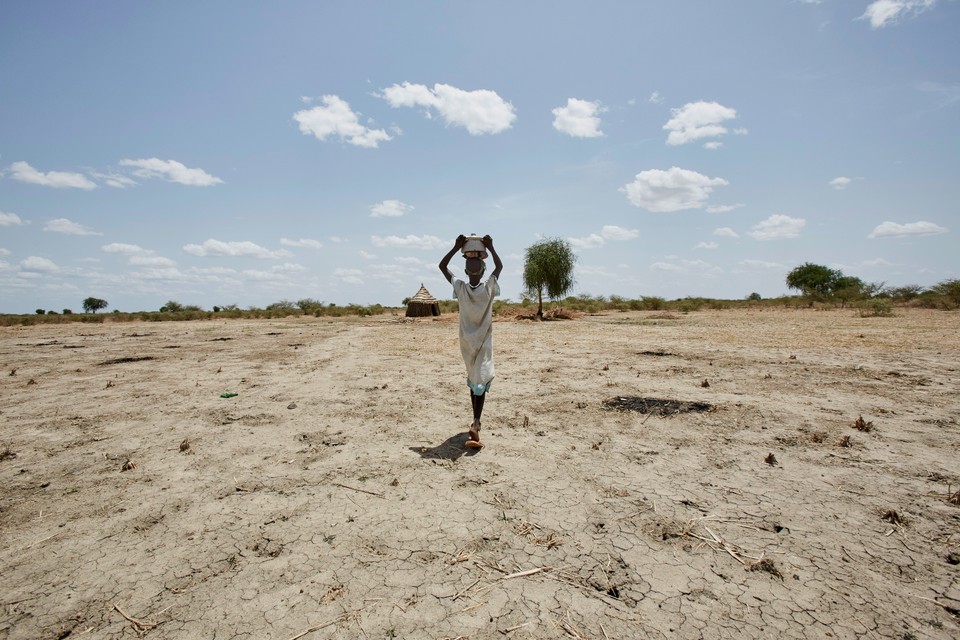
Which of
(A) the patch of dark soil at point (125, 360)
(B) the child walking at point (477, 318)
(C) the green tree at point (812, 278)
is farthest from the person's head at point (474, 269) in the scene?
(C) the green tree at point (812, 278)

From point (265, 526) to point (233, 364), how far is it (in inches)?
301

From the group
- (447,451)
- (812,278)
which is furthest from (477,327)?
(812,278)

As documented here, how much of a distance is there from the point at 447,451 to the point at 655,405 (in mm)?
2907

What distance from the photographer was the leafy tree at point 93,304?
168 ft

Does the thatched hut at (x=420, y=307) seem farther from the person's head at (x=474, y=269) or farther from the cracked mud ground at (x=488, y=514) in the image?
the person's head at (x=474, y=269)

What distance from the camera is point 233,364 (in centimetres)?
962

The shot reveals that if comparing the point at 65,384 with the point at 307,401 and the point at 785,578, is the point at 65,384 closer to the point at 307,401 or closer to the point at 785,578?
the point at 307,401

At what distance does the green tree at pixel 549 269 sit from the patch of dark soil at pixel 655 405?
2337 cm

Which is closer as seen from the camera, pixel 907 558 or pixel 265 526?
pixel 907 558

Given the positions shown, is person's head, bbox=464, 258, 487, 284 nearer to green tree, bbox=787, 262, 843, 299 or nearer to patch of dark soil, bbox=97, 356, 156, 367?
patch of dark soil, bbox=97, 356, 156, 367

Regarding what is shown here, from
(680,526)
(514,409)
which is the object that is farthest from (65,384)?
(680,526)

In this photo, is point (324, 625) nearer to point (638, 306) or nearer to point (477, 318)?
point (477, 318)

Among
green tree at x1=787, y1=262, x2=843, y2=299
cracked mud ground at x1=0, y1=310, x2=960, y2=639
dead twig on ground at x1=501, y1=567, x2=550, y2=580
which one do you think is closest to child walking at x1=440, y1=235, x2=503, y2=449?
cracked mud ground at x1=0, y1=310, x2=960, y2=639

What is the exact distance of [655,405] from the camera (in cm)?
573
